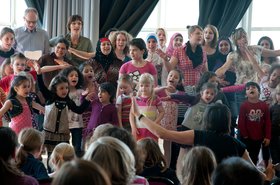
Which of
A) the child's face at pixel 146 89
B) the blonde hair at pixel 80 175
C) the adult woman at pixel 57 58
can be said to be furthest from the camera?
the adult woman at pixel 57 58

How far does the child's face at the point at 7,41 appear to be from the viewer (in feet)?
17.5

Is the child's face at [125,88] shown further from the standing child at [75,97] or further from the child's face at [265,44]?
the child's face at [265,44]

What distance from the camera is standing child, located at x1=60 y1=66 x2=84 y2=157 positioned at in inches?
191

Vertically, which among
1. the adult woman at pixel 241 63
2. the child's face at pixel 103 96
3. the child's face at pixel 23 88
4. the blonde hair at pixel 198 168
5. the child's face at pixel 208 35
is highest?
the child's face at pixel 208 35

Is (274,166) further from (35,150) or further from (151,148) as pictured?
(35,150)

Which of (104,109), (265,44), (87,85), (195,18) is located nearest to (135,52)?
(87,85)

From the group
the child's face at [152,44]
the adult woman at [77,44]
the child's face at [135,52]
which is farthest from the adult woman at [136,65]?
the adult woman at [77,44]

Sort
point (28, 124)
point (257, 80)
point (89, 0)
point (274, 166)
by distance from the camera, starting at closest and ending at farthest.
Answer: point (28, 124) → point (274, 166) → point (257, 80) → point (89, 0)

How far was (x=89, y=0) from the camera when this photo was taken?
726 centimetres

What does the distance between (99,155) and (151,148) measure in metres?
1.30

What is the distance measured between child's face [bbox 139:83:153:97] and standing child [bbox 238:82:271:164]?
38.0 inches

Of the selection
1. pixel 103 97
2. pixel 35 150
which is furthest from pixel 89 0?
pixel 35 150

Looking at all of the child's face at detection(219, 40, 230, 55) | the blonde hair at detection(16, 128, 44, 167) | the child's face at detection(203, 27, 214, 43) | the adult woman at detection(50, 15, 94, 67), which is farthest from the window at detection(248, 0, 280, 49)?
the blonde hair at detection(16, 128, 44, 167)

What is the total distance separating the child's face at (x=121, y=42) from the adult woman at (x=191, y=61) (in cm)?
50
